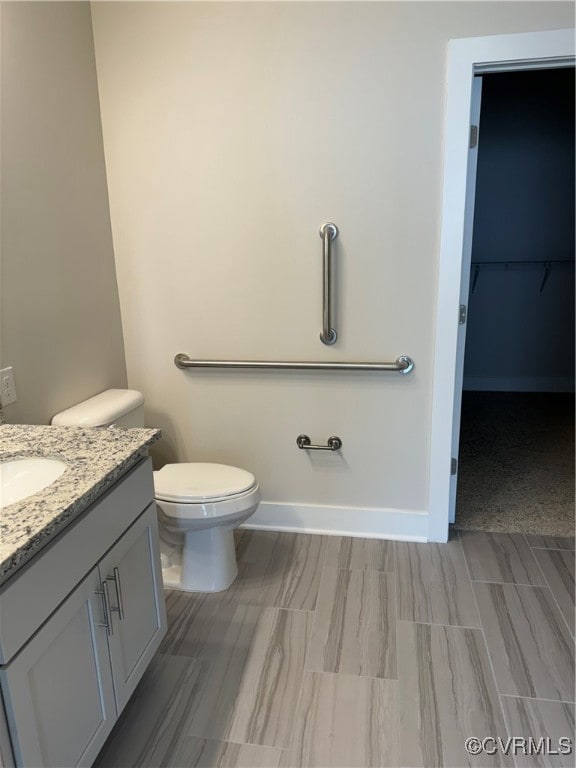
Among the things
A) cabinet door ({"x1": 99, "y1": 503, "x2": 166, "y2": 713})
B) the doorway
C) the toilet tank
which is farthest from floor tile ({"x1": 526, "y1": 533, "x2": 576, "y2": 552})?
the toilet tank

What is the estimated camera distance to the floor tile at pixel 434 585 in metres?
2.01

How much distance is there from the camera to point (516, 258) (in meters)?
4.38

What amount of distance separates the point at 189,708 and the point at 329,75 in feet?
7.39

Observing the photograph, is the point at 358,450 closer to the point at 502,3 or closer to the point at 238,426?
the point at 238,426

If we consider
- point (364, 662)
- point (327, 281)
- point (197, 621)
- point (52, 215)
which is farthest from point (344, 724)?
point (52, 215)

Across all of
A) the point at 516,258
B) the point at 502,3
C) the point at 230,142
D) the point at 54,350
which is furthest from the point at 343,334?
the point at 516,258

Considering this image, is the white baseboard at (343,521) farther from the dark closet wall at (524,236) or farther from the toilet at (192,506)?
the dark closet wall at (524,236)

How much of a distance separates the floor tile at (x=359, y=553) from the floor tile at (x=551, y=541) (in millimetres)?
630

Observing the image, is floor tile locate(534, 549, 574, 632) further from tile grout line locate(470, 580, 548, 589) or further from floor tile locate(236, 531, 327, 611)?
floor tile locate(236, 531, 327, 611)

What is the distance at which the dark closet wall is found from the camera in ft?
13.3

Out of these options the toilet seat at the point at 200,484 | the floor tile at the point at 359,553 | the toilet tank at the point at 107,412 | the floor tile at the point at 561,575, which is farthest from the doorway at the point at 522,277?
the toilet tank at the point at 107,412

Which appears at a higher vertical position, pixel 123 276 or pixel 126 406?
pixel 123 276

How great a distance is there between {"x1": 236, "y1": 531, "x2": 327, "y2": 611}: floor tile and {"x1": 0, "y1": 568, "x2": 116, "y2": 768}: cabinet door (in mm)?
842

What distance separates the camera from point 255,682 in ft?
5.65
